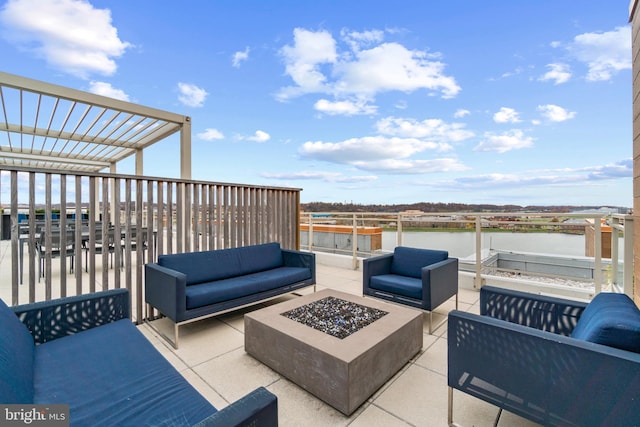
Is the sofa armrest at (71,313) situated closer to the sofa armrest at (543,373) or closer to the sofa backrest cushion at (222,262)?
the sofa backrest cushion at (222,262)

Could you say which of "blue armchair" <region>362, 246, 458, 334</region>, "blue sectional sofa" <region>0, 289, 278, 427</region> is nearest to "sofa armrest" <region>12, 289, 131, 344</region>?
"blue sectional sofa" <region>0, 289, 278, 427</region>

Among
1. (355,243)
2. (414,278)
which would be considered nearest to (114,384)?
(414,278)

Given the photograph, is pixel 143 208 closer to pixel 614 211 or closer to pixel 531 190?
pixel 614 211

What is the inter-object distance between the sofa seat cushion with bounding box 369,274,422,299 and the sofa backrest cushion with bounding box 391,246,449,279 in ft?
0.36

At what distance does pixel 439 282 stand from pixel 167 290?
274cm

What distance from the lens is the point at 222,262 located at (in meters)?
3.38

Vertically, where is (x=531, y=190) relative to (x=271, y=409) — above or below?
above

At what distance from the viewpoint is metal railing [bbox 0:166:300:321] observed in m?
2.45

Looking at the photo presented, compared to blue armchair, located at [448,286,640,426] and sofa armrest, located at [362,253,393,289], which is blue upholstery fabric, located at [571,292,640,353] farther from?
sofa armrest, located at [362,253,393,289]

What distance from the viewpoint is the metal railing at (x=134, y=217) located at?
8.03 ft

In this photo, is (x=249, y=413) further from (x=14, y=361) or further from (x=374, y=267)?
(x=374, y=267)

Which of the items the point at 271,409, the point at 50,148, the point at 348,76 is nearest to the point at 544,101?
the point at 348,76

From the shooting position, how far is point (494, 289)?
2.17 metres

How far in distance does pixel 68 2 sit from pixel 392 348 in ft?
17.7
